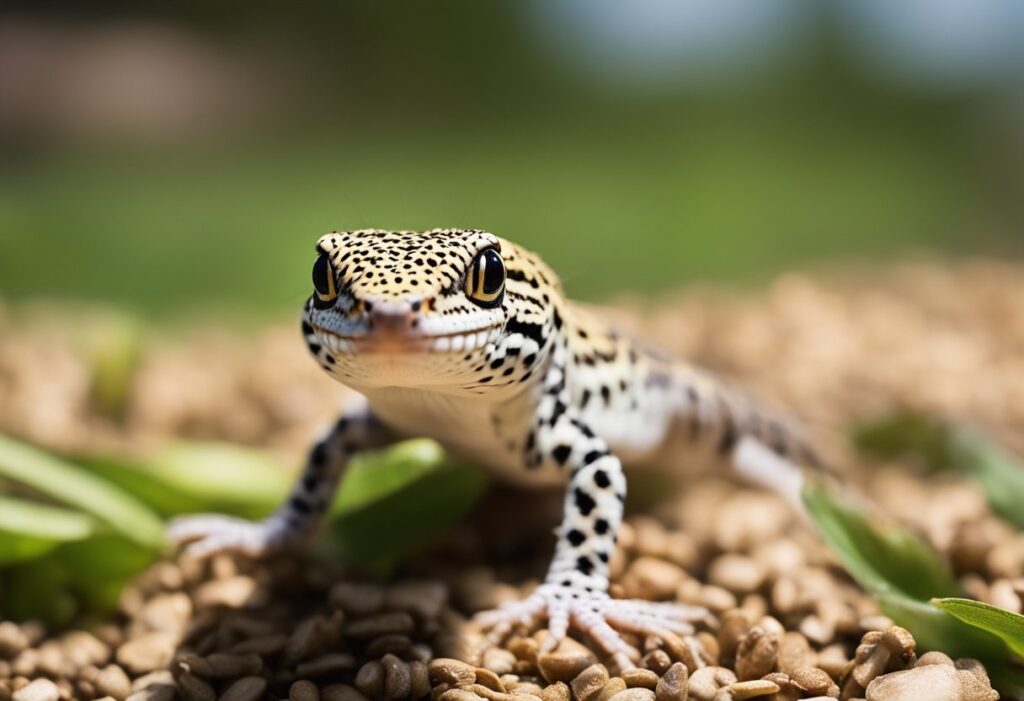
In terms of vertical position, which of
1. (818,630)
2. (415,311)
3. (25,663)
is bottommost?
(25,663)

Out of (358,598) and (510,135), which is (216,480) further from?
(510,135)

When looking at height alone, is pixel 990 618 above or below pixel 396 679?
above

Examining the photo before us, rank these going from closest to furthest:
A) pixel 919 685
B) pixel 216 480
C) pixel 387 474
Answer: pixel 919 685, pixel 387 474, pixel 216 480

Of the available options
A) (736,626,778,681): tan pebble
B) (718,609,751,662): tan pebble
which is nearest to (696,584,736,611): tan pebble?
(718,609,751,662): tan pebble

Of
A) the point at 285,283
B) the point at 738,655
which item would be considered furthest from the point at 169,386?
the point at 738,655

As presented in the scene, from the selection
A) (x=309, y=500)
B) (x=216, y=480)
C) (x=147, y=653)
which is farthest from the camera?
(x=216, y=480)

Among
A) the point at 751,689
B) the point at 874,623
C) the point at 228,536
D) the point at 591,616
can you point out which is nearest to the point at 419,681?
the point at 591,616

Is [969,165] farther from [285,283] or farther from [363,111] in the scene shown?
[285,283]
